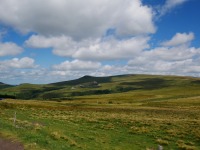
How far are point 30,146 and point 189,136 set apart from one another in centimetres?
2150

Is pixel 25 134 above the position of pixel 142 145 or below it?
above

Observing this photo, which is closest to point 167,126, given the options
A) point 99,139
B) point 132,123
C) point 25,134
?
point 132,123

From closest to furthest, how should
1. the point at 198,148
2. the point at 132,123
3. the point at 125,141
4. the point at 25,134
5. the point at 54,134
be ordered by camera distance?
the point at 25,134
the point at 54,134
the point at 198,148
the point at 125,141
the point at 132,123

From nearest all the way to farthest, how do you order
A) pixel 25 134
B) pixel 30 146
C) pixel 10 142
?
pixel 30 146 < pixel 10 142 < pixel 25 134

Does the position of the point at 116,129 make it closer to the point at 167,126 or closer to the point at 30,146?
the point at 167,126

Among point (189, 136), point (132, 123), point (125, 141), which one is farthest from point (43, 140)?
point (132, 123)

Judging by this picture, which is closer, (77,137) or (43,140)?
(43,140)

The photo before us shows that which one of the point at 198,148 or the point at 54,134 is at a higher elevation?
the point at 54,134

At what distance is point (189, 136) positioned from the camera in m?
33.2

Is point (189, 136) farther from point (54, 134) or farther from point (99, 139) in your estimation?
point (54, 134)

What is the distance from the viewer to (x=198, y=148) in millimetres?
27562

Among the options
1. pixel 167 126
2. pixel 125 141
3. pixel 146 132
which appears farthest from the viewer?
pixel 167 126

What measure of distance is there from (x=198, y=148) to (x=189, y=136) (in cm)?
577

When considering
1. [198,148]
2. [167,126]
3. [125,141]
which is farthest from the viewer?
[167,126]
